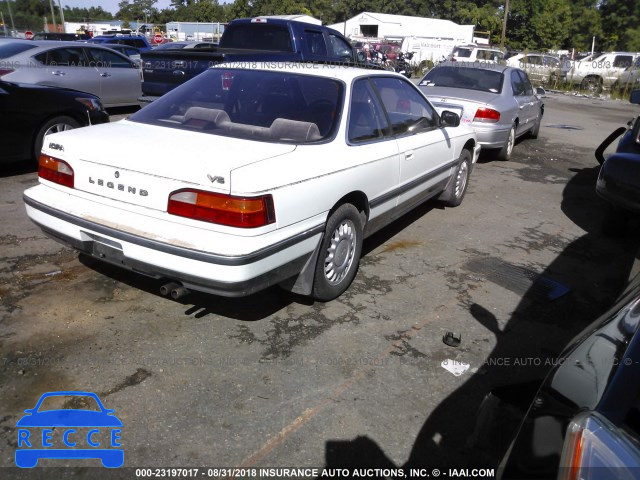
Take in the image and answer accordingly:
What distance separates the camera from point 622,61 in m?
25.9

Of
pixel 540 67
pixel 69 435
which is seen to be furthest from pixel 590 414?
pixel 540 67

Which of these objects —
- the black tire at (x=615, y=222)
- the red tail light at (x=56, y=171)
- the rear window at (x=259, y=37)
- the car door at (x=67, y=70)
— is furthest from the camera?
the rear window at (x=259, y=37)

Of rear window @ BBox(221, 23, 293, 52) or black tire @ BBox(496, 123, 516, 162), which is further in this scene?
rear window @ BBox(221, 23, 293, 52)

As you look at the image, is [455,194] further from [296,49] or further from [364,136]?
[296,49]

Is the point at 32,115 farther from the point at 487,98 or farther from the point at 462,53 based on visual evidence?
the point at 462,53

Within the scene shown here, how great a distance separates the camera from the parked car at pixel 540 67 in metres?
27.2

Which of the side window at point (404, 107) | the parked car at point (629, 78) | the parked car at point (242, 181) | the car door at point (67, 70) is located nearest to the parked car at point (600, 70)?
the parked car at point (629, 78)

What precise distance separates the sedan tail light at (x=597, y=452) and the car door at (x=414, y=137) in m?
3.34

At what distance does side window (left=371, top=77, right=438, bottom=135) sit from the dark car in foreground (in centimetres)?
297

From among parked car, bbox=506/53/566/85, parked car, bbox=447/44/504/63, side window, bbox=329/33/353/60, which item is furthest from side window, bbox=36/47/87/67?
parked car, bbox=506/53/566/85

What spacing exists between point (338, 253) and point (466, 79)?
6567 mm

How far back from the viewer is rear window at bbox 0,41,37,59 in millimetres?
9430

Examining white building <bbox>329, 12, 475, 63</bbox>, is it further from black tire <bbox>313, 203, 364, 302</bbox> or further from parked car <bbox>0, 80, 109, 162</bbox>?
black tire <bbox>313, 203, 364, 302</bbox>

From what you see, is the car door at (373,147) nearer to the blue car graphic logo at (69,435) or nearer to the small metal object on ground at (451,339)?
the small metal object on ground at (451,339)
